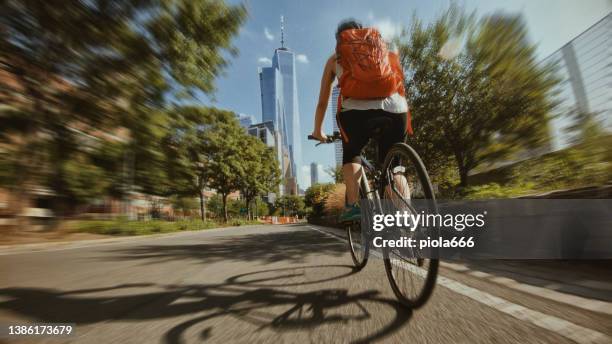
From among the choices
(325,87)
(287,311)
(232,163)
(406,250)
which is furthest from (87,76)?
(232,163)

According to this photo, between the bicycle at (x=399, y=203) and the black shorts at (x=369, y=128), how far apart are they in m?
0.09

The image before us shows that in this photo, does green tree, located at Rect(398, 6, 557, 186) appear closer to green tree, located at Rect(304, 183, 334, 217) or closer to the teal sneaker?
the teal sneaker

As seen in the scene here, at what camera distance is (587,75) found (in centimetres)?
406

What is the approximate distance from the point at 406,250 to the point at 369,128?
3.44 ft

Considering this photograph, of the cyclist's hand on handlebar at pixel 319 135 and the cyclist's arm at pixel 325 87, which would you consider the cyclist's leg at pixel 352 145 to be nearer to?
the cyclist's arm at pixel 325 87

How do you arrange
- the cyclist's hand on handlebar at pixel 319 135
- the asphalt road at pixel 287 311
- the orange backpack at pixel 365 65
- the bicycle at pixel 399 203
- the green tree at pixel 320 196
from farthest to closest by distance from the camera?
the green tree at pixel 320 196
the cyclist's hand on handlebar at pixel 319 135
the orange backpack at pixel 365 65
the bicycle at pixel 399 203
the asphalt road at pixel 287 311

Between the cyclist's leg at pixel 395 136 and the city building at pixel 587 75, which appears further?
the city building at pixel 587 75

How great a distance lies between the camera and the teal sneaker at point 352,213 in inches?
121

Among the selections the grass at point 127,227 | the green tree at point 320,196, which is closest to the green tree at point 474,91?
the grass at point 127,227

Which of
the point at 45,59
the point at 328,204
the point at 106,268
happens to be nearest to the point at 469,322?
the point at 45,59

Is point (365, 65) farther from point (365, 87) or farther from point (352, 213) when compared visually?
point (352, 213)

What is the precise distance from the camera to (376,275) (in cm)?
295

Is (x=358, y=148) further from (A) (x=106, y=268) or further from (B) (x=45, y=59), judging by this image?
(A) (x=106, y=268)

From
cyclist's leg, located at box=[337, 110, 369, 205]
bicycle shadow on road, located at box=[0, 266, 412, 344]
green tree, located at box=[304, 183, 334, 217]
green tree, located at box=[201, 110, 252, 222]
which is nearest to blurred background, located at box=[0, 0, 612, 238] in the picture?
bicycle shadow on road, located at box=[0, 266, 412, 344]
